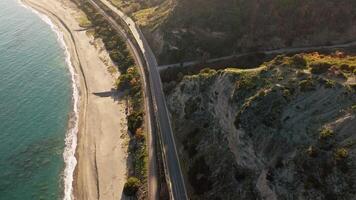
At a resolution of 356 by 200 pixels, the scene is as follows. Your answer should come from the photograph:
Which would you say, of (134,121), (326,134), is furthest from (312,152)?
(134,121)

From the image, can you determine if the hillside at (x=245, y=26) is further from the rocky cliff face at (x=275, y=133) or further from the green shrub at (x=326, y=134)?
the green shrub at (x=326, y=134)

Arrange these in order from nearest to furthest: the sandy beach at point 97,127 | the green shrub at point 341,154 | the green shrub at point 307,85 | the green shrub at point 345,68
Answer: the green shrub at point 341,154, the green shrub at point 307,85, the green shrub at point 345,68, the sandy beach at point 97,127

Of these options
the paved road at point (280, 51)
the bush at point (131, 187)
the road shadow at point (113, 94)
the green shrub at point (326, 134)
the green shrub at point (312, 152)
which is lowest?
the bush at point (131, 187)

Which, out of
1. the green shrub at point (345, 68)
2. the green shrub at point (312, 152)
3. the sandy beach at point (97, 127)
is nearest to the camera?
the green shrub at point (312, 152)

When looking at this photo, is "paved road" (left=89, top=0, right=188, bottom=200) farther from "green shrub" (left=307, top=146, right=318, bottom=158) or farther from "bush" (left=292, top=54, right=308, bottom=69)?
"bush" (left=292, top=54, right=308, bottom=69)

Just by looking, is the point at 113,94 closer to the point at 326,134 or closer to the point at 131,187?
the point at 131,187

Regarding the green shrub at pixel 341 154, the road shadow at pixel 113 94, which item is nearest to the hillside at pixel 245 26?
the road shadow at pixel 113 94
